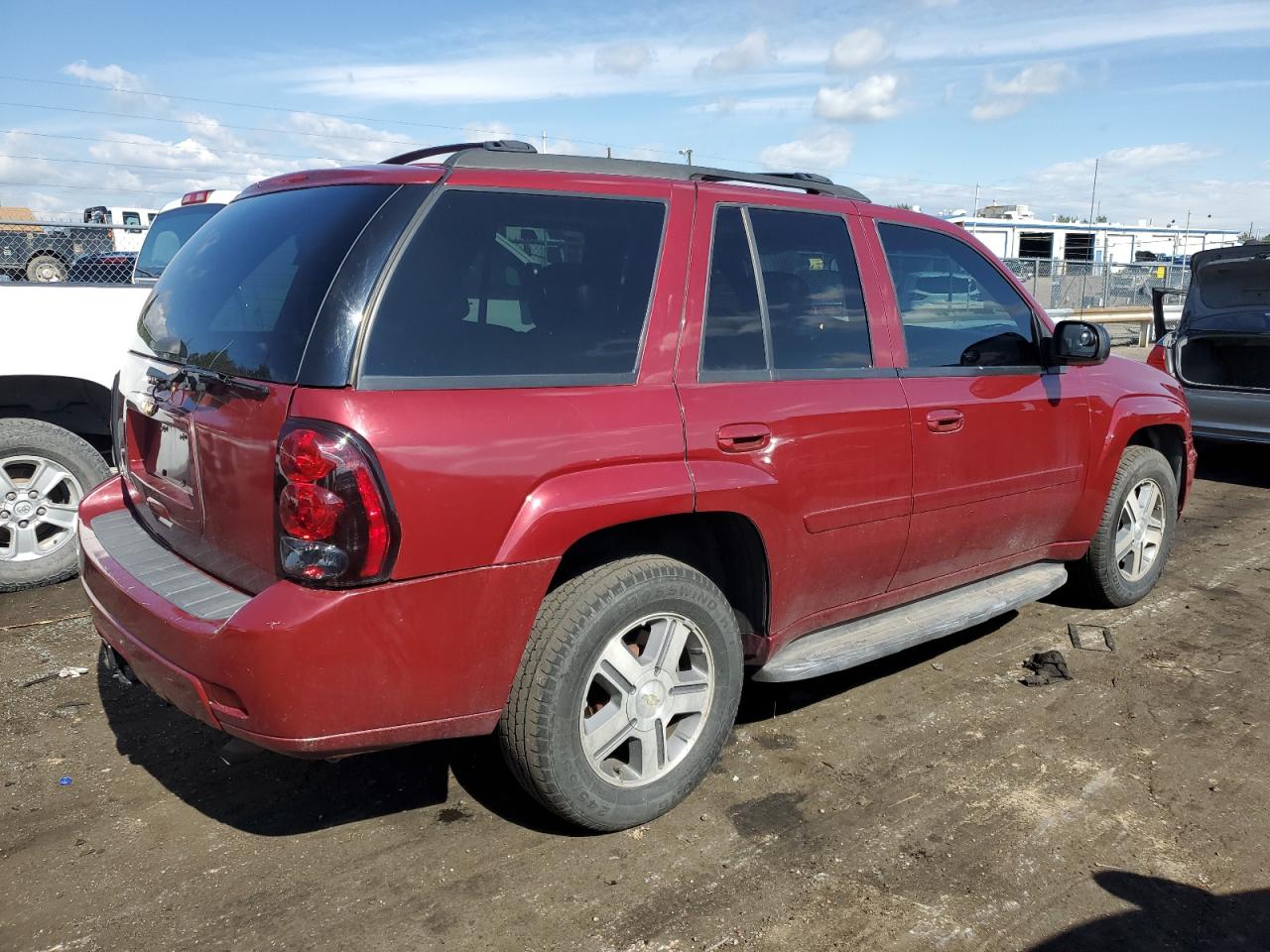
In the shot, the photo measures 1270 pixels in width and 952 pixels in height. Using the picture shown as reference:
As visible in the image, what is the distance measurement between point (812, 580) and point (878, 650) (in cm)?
40

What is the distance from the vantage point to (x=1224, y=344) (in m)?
8.59

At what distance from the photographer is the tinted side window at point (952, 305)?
154 inches

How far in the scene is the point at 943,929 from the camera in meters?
2.68

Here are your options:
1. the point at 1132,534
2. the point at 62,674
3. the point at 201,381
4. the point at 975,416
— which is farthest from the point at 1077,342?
the point at 62,674

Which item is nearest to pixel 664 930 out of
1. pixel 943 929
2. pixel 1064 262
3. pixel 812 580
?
pixel 943 929

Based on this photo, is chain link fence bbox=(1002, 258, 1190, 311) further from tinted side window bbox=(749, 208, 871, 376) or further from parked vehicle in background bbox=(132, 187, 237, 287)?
tinted side window bbox=(749, 208, 871, 376)

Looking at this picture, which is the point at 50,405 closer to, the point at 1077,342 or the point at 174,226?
the point at 174,226

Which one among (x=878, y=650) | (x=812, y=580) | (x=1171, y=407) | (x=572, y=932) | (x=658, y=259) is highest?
(x=658, y=259)

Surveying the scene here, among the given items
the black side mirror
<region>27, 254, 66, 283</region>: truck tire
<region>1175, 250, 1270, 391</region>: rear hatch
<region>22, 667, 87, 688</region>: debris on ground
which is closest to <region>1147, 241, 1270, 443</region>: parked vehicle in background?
<region>1175, 250, 1270, 391</region>: rear hatch

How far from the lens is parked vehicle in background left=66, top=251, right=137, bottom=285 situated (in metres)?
8.14

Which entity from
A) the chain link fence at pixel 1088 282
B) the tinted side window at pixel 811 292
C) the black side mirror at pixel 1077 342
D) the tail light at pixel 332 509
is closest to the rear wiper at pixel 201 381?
the tail light at pixel 332 509

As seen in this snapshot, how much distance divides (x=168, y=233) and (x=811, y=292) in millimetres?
Answer: 6906

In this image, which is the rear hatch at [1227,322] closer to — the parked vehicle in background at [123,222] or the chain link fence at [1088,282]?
the parked vehicle in background at [123,222]

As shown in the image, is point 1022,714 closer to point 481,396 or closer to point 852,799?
point 852,799
